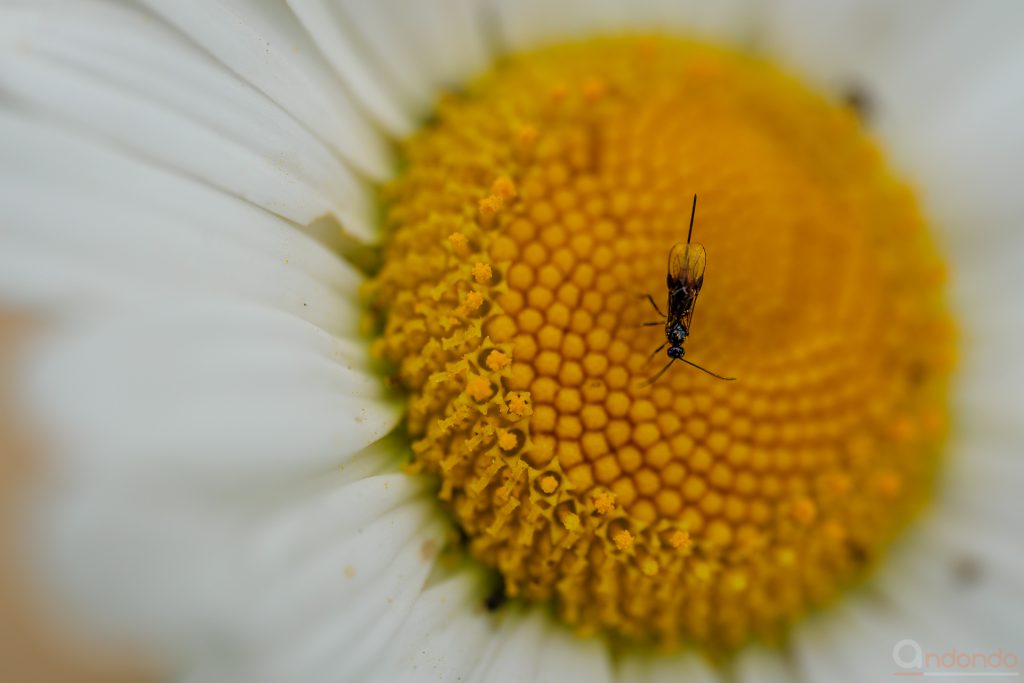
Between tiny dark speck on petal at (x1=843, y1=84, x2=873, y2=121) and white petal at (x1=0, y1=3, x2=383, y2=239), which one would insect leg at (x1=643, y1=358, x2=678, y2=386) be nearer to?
white petal at (x1=0, y1=3, x2=383, y2=239)

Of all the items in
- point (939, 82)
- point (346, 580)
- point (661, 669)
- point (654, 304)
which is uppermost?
point (939, 82)

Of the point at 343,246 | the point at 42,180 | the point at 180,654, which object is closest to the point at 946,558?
the point at 343,246

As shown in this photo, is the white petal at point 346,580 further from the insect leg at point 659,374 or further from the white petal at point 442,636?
the insect leg at point 659,374

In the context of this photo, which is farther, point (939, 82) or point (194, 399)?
point (939, 82)

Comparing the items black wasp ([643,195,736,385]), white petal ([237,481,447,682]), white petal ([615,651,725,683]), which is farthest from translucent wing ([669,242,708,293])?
white petal ([615,651,725,683])

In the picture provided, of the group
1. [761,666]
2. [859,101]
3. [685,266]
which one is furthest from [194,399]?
[859,101]

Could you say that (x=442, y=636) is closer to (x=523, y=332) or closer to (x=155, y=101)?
(x=523, y=332)

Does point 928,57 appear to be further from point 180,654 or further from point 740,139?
point 180,654
